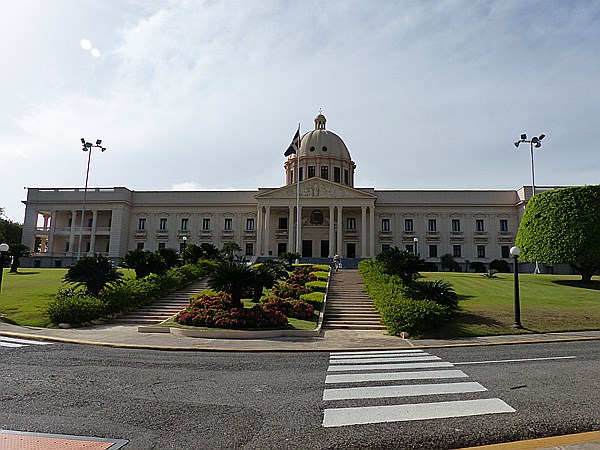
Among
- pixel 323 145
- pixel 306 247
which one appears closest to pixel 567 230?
pixel 306 247

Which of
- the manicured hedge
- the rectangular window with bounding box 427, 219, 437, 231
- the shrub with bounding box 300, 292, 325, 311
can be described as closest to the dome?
the rectangular window with bounding box 427, 219, 437, 231

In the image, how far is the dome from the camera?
6538 cm

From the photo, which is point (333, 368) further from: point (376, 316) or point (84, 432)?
point (376, 316)

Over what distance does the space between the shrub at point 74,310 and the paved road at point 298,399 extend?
20.3 ft

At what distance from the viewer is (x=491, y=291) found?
2598 cm

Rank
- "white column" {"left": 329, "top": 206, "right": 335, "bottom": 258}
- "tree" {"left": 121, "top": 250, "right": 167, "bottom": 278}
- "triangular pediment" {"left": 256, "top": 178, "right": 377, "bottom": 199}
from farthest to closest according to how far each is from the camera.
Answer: "triangular pediment" {"left": 256, "top": 178, "right": 377, "bottom": 199} < "white column" {"left": 329, "top": 206, "right": 335, "bottom": 258} < "tree" {"left": 121, "top": 250, "right": 167, "bottom": 278}

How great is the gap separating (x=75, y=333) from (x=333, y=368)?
34.0 feet

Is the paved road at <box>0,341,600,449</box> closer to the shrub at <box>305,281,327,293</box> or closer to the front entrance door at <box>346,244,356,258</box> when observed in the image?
the shrub at <box>305,281,327,293</box>

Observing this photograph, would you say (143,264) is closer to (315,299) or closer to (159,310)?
(159,310)

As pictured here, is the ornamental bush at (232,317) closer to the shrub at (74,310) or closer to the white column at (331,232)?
the shrub at (74,310)

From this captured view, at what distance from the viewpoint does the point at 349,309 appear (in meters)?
21.1

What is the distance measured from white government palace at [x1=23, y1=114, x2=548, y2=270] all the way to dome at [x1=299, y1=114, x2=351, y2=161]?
0.70 feet

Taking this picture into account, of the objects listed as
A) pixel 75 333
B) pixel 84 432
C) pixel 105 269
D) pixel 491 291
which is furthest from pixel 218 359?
pixel 491 291

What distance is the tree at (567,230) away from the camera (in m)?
30.8
